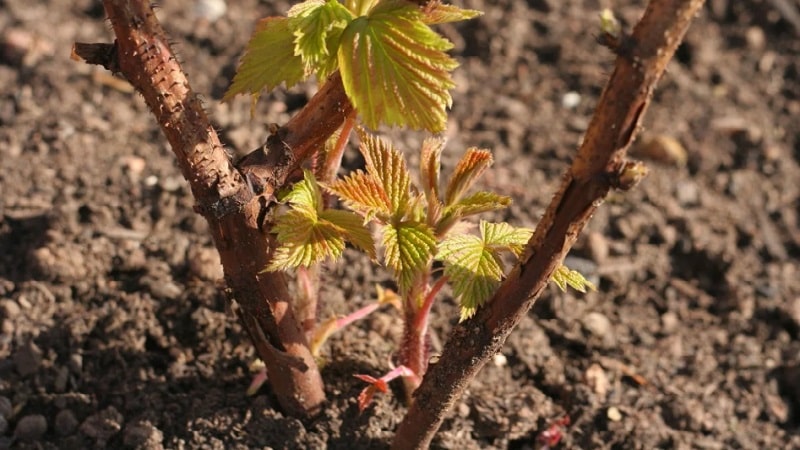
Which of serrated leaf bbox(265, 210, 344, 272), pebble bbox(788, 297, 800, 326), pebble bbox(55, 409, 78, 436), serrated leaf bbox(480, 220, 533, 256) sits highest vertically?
pebble bbox(788, 297, 800, 326)

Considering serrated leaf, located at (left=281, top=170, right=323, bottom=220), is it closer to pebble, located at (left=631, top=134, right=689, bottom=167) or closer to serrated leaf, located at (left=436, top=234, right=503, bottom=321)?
serrated leaf, located at (left=436, top=234, right=503, bottom=321)

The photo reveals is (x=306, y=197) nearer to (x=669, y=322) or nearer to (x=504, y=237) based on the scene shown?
(x=504, y=237)

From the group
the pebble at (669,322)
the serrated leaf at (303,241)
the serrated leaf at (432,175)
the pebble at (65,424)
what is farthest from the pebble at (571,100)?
the pebble at (65,424)

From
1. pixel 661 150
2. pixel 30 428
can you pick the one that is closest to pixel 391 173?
pixel 30 428

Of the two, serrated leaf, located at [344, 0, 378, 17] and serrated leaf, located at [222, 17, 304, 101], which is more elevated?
serrated leaf, located at [344, 0, 378, 17]

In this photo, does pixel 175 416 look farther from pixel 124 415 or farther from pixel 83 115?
pixel 83 115

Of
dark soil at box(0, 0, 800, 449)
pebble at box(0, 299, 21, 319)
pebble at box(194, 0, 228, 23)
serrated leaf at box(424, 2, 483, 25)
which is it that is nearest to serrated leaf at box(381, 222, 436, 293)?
serrated leaf at box(424, 2, 483, 25)

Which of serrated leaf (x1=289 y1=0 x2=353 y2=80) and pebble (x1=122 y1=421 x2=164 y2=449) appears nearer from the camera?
serrated leaf (x1=289 y1=0 x2=353 y2=80)

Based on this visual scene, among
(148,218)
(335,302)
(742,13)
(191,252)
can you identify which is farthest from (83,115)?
(742,13)

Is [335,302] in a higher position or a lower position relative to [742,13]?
lower
